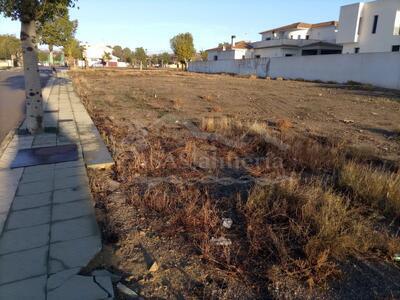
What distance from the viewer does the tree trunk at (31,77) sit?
7055mm

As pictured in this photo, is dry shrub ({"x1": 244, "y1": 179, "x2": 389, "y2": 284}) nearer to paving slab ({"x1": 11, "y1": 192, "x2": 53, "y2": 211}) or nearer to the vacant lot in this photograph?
the vacant lot

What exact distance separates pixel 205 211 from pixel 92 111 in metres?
8.72

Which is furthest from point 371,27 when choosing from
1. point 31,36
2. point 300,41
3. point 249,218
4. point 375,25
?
point 249,218

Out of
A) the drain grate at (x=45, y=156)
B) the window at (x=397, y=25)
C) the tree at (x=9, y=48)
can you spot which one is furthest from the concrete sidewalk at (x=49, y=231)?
the tree at (x=9, y=48)

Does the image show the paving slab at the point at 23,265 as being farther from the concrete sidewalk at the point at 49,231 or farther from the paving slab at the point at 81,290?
the paving slab at the point at 81,290

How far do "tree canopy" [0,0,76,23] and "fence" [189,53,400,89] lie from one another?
2522 centimetres

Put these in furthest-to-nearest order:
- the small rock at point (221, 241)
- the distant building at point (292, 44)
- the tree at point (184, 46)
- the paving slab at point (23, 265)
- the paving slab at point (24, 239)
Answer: the tree at point (184, 46)
the distant building at point (292, 44)
the small rock at point (221, 241)
the paving slab at point (24, 239)
the paving slab at point (23, 265)

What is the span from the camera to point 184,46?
65.4 m

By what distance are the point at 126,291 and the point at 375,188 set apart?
3278 millimetres

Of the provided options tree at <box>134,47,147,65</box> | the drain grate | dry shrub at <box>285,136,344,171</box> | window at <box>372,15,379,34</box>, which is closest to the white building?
window at <box>372,15,379,34</box>

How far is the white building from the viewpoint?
110ft

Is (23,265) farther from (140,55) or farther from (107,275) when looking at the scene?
(140,55)

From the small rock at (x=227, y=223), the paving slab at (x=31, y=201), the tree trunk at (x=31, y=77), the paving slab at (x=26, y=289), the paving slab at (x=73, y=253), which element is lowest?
the paving slab at (x=26, y=289)

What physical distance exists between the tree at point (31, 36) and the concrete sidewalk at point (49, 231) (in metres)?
1.45
